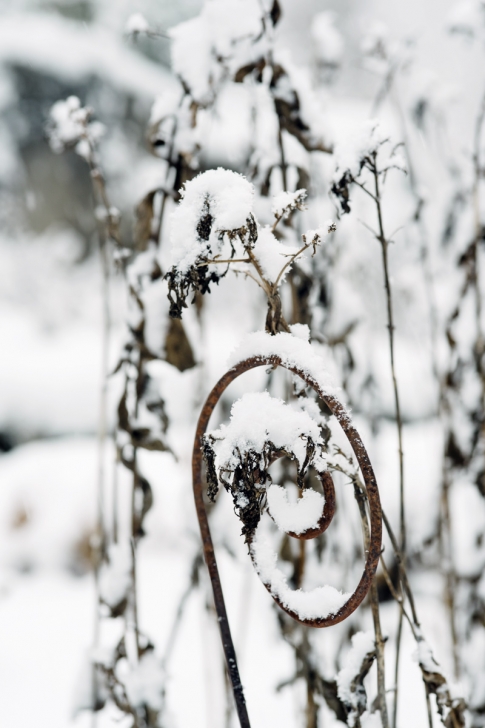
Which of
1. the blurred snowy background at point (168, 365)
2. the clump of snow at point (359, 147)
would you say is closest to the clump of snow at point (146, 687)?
the blurred snowy background at point (168, 365)

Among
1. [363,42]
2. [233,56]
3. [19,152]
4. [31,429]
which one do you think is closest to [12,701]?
[233,56]

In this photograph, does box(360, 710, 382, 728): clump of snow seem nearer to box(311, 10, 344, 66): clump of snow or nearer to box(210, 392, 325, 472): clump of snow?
box(210, 392, 325, 472): clump of snow

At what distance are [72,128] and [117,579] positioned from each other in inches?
25.9

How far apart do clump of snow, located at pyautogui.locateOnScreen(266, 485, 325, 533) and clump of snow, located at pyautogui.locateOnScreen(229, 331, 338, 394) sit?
0.09 metres

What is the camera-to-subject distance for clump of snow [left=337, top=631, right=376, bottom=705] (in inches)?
21.1

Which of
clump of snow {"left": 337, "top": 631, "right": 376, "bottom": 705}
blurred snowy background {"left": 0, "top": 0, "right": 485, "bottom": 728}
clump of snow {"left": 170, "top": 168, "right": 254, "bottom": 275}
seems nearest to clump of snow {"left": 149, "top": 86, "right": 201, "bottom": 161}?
blurred snowy background {"left": 0, "top": 0, "right": 485, "bottom": 728}

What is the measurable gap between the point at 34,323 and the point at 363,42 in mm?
4887

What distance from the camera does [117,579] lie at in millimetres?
786

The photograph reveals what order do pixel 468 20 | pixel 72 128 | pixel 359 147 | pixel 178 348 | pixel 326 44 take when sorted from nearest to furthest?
pixel 359 147 → pixel 178 348 → pixel 72 128 → pixel 468 20 → pixel 326 44

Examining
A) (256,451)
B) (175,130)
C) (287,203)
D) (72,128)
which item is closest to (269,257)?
→ (287,203)

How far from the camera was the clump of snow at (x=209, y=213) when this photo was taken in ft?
1.20

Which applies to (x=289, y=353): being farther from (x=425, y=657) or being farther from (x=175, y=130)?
(x=175, y=130)

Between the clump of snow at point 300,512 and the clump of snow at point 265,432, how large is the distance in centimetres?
4

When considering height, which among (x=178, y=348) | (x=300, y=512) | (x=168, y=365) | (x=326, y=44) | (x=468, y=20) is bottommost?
(x=300, y=512)
